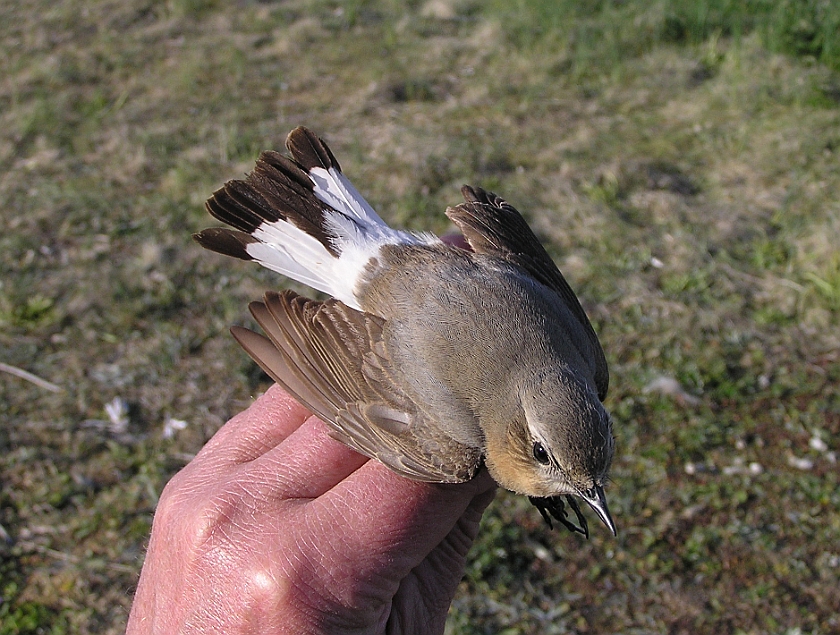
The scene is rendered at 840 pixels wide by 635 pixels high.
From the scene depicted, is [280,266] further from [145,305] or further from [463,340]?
[145,305]

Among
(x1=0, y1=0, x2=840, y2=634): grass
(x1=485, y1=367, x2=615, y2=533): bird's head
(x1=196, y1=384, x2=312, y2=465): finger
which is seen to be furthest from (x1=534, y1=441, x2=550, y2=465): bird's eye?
(x1=0, y1=0, x2=840, y2=634): grass

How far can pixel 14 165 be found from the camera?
6957 millimetres

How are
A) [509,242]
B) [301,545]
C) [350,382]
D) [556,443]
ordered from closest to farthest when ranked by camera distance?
[301,545]
[556,443]
[350,382]
[509,242]

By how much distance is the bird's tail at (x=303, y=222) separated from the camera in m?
3.59

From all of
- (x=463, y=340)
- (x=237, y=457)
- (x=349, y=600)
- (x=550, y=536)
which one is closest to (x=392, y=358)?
(x=463, y=340)

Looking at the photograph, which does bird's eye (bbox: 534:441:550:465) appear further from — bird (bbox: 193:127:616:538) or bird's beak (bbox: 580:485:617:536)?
bird's beak (bbox: 580:485:617:536)

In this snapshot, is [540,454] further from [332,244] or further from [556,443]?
[332,244]

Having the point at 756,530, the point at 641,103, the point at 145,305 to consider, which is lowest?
the point at 756,530

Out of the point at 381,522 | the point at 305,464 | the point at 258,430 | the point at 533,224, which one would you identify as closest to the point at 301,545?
the point at 381,522

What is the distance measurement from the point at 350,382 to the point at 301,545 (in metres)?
0.78

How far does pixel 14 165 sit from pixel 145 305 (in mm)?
2263

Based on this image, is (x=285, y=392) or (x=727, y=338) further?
(x=727, y=338)

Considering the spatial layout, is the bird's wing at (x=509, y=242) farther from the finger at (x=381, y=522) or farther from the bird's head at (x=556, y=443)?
the finger at (x=381, y=522)

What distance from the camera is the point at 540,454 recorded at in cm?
300
